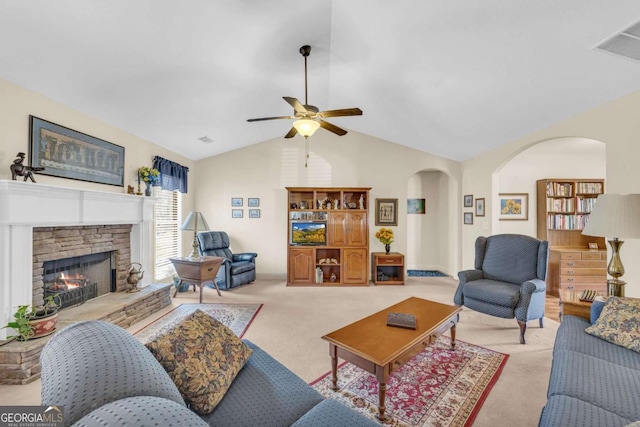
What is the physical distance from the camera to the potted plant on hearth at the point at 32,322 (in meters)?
2.31

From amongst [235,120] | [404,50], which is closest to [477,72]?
[404,50]

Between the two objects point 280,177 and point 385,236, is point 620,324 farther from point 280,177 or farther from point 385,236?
point 280,177

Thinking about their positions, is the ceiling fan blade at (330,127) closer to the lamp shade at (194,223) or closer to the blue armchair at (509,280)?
the blue armchair at (509,280)

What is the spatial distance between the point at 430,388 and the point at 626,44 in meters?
3.03

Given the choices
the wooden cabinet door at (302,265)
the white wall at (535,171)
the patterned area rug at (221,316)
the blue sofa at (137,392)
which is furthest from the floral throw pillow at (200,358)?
the white wall at (535,171)

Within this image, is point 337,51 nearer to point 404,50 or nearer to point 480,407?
point 404,50

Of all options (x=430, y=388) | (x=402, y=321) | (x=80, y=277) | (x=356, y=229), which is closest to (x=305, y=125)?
(x=402, y=321)

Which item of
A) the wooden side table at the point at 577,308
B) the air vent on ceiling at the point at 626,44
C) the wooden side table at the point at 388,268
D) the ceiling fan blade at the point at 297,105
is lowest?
the wooden side table at the point at 388,268

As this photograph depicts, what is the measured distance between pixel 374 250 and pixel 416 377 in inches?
146

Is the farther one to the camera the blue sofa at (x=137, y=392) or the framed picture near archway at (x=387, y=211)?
the framed picture near archway at (x=387, y=211)

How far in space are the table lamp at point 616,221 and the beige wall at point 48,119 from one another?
489 centimetres

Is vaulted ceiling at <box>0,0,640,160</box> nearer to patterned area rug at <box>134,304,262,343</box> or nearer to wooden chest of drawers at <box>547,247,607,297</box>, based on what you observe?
wooden chest of drawers at <box>547,247,607,297</box>

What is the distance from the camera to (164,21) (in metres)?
2.25

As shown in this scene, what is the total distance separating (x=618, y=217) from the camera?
222 cm
